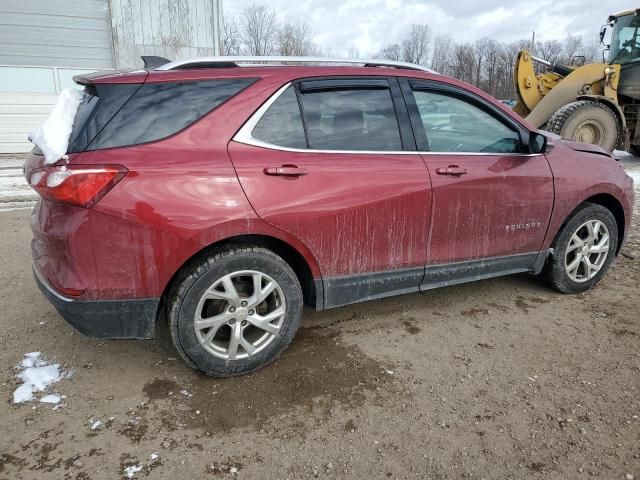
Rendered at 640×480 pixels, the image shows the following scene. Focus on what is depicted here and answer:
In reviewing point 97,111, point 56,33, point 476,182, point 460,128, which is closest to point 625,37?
point 460,128

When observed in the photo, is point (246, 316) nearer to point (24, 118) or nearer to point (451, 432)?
point (451, 432)

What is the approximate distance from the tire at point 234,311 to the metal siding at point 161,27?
41.1ft

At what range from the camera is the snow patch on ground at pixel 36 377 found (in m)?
2.71

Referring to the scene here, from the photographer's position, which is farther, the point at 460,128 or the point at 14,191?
the point at 14,191

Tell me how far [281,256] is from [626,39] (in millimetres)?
12200

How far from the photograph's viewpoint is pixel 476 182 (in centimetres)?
338

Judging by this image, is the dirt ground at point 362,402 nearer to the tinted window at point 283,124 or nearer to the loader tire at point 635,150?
the tinted window at point 283,124

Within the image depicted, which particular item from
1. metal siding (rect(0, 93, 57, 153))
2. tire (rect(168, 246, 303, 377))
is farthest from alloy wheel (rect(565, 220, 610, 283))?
metal siding (rect(0, 93, 57, 153))

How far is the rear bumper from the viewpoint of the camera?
256 centimetres

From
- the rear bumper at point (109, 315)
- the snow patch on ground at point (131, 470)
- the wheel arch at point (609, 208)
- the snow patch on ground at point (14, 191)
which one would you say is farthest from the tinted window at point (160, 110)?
the snow patch on ground at point (14, 191)

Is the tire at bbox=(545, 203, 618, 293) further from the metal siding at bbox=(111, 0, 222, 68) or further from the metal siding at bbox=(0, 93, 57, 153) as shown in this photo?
the metal siding at bbox=(0, 93, 57, 153)

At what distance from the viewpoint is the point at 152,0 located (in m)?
13.6

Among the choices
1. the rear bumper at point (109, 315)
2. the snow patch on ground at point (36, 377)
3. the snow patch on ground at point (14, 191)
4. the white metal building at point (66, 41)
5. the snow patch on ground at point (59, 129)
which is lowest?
the snow patch on ground at point (14, 191)

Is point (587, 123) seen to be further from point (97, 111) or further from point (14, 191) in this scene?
point (14, 191)
